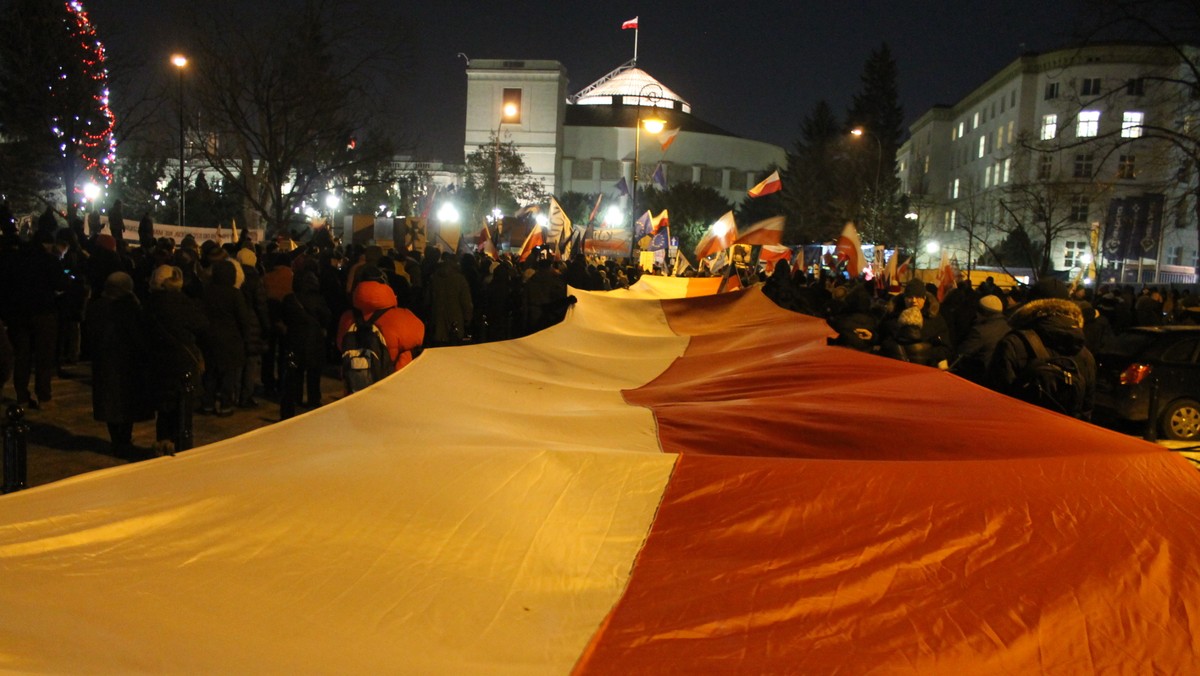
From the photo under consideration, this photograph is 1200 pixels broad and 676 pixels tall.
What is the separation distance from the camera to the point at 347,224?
2664cm

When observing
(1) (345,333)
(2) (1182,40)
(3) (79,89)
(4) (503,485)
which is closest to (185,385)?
(1) (345,333)

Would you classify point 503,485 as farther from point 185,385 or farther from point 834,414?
point 185,385

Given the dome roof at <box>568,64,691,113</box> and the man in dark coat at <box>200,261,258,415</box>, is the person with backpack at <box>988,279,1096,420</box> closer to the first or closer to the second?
the man in dark coat at <box>200,261,258,415</box>

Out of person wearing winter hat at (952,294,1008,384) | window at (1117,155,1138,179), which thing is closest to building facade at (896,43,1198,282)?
window at (1117,155,1138,179)

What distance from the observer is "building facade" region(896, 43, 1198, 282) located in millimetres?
40625

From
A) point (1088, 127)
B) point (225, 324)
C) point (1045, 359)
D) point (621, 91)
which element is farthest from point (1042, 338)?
point (621, 91)

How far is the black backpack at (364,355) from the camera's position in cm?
812

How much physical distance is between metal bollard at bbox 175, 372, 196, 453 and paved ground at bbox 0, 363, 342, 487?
104 centimetres

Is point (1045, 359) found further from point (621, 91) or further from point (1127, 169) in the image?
point (621, 91)

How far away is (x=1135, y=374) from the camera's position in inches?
528

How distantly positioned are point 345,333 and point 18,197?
48116 millimetres

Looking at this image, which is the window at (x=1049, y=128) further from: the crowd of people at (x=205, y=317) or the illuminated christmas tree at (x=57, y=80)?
the crowd of people at (x=205, y=317)

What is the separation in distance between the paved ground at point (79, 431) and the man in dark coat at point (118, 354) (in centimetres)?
52

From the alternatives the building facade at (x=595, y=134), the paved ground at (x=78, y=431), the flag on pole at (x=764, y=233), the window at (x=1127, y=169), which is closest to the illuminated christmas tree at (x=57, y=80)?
the paved ground at (x=78, y=431)
